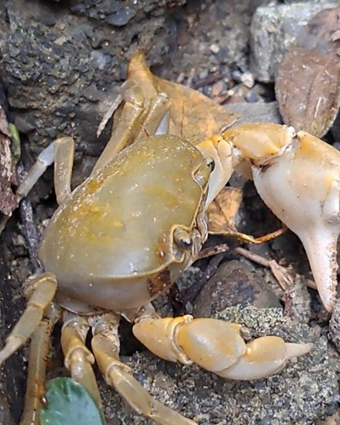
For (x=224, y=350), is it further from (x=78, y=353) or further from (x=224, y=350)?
(x=78, y=353)

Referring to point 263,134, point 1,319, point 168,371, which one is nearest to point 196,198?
point 263,134

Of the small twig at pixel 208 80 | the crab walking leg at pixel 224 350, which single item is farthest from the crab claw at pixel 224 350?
the small twig at pixel 208 80

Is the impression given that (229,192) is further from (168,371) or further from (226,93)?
(168,371)

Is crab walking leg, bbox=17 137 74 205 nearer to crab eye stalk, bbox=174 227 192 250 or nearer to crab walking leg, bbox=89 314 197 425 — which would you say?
crab eye stalk, bbox=174 227 192 250

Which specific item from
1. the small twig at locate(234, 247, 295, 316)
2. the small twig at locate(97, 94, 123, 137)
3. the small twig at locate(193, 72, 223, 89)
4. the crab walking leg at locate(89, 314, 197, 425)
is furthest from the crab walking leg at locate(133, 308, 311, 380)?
the small twig at locate(193, 72, 223, 89)

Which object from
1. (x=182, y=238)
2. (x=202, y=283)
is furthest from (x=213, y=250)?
(x=182, y=238)

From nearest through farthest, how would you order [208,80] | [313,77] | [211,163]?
[211,163] < [313,77] < [208,80]

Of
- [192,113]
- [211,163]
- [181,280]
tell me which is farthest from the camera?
[192,113]

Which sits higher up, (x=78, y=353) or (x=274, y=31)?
(x=274, y=31)

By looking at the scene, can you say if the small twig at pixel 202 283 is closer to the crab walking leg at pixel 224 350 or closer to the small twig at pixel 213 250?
the small twig at pixel 213 250
